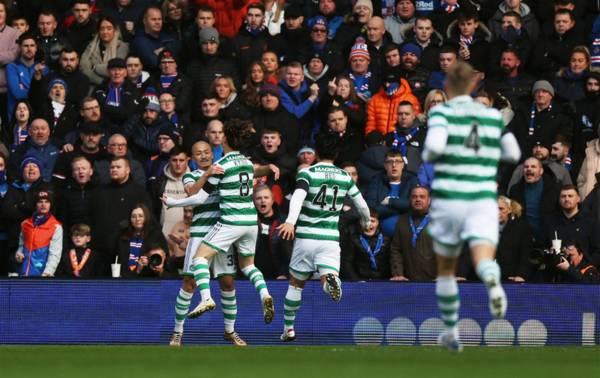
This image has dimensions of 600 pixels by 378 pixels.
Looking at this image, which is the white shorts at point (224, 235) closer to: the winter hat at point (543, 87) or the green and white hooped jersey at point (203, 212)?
the green and white hooped jersey at point (203, 212)

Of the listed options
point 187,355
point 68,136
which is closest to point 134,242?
point 68,136

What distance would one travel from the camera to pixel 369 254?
18.0 metres

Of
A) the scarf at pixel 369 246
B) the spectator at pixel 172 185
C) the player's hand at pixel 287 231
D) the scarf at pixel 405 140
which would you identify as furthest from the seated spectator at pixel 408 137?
the player's hand at pixel 287 231

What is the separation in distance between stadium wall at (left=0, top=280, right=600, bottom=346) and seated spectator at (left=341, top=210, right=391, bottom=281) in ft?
2.21

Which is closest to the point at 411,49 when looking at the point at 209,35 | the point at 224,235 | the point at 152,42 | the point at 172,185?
the point at 209,35

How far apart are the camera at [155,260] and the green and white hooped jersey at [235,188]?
7.60 ft

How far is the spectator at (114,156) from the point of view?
18797 mm

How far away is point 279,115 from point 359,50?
1.57 metres

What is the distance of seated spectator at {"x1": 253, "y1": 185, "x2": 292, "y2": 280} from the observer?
1805 centimetres

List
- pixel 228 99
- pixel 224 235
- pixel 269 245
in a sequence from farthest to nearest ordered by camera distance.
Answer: pixel 228 99 → pixel 269 245 → pixel 224 235

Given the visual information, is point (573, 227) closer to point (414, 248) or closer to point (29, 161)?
point (414, 248)

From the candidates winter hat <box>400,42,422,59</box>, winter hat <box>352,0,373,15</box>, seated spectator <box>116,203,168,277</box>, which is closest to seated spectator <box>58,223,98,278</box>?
seated spectator <box>116,203,168,277</box>

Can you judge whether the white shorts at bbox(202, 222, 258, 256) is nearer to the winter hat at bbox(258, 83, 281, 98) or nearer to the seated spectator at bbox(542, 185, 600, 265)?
the winter hat at bbox(258, 83, 281, 98)

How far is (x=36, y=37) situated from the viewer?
21016 millimetres
